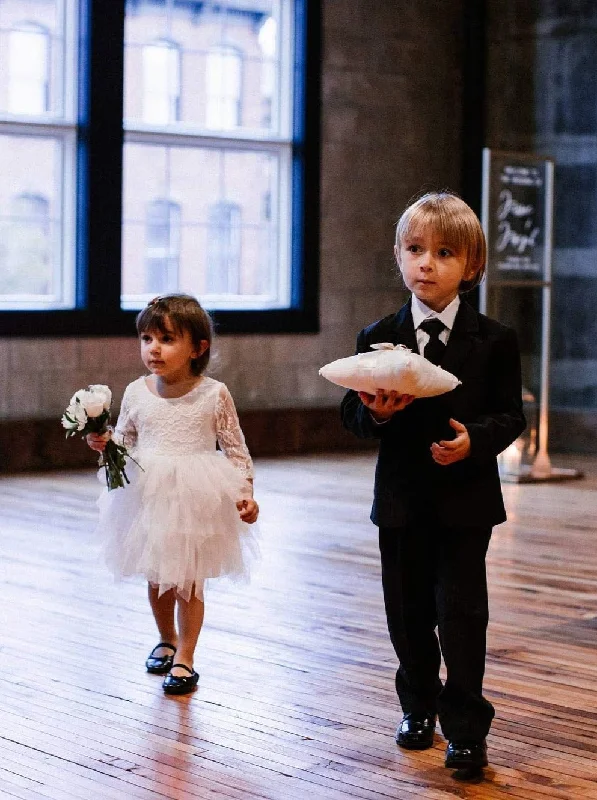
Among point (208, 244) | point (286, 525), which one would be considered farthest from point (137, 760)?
point (208, 244)

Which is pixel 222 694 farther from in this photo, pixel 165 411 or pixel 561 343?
pixel 561 343

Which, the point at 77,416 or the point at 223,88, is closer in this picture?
the point at 77,416

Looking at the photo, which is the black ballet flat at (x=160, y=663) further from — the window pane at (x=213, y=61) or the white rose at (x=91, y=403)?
the window pane at (x=213, y=61)

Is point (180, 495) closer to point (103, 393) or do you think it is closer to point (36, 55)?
point (103, 393)

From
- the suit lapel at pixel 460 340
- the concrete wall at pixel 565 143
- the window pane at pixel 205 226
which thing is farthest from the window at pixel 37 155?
the suit lapel at pixel 460 340

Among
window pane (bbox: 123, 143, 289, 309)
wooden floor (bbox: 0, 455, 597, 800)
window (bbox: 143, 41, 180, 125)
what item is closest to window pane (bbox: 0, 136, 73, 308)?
window pane (bbox: 123, 143, 289, 309)

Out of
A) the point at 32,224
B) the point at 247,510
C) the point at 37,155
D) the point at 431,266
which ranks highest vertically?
the point at 37,155

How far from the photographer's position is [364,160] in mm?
10695

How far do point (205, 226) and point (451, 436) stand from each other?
7206 millimetres

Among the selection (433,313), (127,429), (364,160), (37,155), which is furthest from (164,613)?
(364,160)

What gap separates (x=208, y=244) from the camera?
10.2m

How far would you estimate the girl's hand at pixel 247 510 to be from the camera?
3.85m

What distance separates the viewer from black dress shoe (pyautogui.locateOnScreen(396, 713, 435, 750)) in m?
3.33

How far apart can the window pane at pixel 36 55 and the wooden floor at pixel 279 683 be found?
3.68m
